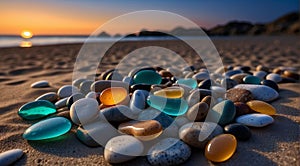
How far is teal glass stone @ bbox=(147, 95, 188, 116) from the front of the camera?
131cm

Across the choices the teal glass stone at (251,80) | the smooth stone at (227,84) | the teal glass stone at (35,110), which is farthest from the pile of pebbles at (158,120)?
the teal glass stone at (251,80)

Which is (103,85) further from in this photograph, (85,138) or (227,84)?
(227,84)

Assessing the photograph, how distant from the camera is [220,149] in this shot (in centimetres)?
101

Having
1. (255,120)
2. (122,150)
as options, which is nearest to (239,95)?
(255,120)

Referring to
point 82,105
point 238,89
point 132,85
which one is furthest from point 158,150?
point 238,89

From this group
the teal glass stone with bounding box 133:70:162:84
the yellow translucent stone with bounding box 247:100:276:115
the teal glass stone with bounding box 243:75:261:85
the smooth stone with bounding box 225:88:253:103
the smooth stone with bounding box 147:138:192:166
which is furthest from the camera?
the teal glass stone with bounding box 243:75:261:85

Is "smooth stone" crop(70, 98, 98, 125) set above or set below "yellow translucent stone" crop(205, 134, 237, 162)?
above

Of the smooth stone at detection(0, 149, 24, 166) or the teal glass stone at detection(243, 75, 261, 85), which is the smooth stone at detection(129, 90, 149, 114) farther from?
the teal glass stone at detection(243, 75, 261, 85)

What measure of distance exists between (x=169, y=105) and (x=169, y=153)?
0.37m

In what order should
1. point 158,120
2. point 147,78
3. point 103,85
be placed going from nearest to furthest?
point 158,120 → point 103,85 → point 147,78

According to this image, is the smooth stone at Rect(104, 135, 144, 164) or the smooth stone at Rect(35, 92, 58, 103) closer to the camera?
the smooth stone at Rect(104, 135, 144, 164)

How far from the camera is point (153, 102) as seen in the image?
4.47 feet

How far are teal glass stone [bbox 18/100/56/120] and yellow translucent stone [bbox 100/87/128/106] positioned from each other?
0.35 m

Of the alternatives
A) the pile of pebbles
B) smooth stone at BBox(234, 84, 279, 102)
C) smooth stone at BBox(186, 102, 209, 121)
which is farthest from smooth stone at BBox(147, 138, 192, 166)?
smooth stone at BBox(234, 84, 279, 102)
